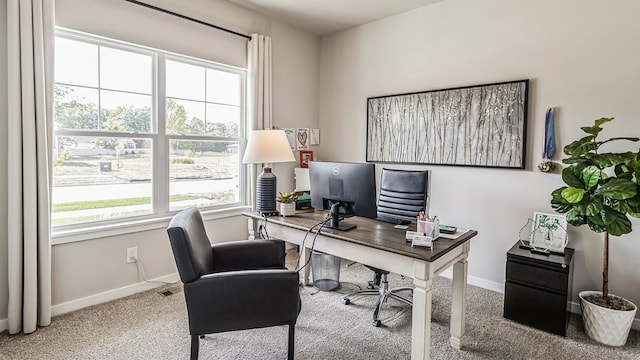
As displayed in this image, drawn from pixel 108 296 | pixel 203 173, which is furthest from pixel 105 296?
pixel 203 173

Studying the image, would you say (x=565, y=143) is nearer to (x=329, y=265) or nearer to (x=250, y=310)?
(x=329, y=265)

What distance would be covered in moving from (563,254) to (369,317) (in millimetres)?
1529

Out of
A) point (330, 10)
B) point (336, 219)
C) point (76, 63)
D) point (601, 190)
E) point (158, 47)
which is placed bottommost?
point (336, 219)

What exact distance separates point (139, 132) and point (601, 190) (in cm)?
346

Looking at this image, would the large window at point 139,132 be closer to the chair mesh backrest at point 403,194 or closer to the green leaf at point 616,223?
the chair mesh backrest at point 403,194

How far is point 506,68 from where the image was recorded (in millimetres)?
3029

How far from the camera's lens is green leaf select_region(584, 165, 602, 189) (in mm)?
2195

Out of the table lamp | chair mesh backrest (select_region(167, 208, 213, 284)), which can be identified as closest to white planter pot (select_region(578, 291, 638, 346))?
the table lamp

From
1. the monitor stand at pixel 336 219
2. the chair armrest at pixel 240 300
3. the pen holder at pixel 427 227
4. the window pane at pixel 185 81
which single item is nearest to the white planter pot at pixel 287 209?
the monitor stand at pixel 336 219

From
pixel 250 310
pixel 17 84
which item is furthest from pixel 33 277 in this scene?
pixel 250 310

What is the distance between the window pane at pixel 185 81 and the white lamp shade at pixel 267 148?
1.03 m

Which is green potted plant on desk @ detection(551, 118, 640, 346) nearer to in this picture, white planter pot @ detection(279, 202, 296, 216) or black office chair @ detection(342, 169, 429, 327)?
black office chair @ detection(342, 169, 429, 327)

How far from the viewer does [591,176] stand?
222 cm

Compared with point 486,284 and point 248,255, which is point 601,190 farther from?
point 248,255
